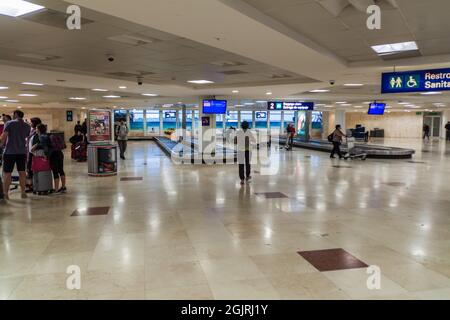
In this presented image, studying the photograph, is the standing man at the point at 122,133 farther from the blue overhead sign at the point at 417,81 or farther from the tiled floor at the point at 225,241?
the blue overhead sign at the point at 417,81

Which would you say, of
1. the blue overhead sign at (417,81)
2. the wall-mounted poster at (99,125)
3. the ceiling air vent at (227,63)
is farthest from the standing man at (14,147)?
the blue overhead sign at (417,81)

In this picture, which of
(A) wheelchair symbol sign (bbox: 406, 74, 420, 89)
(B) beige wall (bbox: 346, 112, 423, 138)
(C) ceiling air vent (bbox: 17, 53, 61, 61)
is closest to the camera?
(C) ceiling air vent (bbox: 17, 53, 61, 61)

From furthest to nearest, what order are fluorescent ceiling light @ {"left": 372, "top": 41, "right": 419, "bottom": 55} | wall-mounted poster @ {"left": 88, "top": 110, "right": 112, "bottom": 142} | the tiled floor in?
wall-mounted poster @ {"left": 88, "top": 110, "right": 112, "bottom": 142}
fluorescent ceiling light @ {"left": 372, "top": 41, "right": 419, "bottom": 55}
the tiled floor

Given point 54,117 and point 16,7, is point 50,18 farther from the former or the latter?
point 54,117

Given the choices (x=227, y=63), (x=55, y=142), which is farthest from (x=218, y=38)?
(x=55, y=142)

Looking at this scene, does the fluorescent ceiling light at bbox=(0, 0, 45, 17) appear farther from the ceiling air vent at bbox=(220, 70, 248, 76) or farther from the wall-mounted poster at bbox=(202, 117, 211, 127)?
the wall-mounted poster at bbox=(202, 117, 211, 127)

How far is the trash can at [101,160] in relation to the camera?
10.7 metres

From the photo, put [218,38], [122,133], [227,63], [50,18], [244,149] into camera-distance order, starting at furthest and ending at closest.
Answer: [122,133] → [244,149] → [227,63] → [218,38] → [50,18]

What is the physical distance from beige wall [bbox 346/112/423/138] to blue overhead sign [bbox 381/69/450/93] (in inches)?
1447

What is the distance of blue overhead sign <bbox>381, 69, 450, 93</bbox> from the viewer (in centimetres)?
809

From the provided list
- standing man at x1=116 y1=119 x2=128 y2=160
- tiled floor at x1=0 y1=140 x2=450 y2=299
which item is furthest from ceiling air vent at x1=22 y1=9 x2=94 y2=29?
standing man at x1=116 y1=119 x2=128 y2=160

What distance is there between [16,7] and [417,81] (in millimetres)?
8311

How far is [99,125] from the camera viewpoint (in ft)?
37.6
